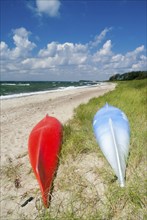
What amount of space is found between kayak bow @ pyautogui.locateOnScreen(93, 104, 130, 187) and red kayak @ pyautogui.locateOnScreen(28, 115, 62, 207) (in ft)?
2.60

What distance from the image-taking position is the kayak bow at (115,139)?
10.3 ft

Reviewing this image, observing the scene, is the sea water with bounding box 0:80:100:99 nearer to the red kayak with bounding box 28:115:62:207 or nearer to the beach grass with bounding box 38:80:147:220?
the red kayak with bounding box 28:115:62:207

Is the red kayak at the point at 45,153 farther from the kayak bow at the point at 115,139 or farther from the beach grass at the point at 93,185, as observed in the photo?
the kayak bow at the point at 115,139

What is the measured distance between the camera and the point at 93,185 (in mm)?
2922

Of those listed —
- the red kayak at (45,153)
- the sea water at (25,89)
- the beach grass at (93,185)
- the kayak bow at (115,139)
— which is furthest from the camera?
the sea water at (25,89)

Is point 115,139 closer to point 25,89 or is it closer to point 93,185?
point 93,185

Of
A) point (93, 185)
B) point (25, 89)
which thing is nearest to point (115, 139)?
point (93, 185)

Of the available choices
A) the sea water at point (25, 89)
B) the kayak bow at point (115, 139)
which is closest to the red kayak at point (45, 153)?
the kayak bow at point (115, 139)

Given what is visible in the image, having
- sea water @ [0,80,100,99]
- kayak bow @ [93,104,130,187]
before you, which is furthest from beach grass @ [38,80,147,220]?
sea water @ [0,80,100,99]

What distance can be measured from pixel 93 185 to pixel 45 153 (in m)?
0.93

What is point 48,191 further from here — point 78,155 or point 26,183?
point 78,155

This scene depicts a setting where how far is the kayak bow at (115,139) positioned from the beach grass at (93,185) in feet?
0.33

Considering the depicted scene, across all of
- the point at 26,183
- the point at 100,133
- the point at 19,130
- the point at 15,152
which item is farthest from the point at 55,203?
the point at 19,130

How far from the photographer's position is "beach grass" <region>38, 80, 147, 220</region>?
2379 millimetres
